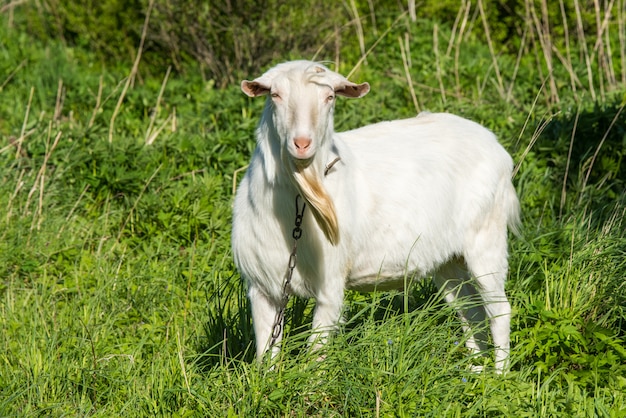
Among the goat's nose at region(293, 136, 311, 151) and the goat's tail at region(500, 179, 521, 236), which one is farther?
the goat's tail at region(500, 179, 521, 236)

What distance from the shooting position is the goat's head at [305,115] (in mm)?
3715

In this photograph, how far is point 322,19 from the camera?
31.4 feet

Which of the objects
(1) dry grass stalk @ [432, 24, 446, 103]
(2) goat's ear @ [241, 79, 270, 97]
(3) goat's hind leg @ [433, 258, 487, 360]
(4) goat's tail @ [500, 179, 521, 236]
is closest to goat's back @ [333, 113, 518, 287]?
(4) goat's tail @ [500, 179, 521, 236]

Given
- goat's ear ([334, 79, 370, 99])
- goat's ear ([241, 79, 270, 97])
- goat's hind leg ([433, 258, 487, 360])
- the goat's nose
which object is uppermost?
goat's ear ([241, 79, 270, 97])

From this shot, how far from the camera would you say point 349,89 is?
13.2ft

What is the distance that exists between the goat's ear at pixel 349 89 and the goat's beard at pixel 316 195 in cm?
36

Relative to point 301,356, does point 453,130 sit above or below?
above

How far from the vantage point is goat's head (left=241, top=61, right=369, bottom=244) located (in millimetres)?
3715

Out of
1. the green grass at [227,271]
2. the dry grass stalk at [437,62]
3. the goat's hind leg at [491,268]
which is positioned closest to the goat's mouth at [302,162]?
the green grass at [227,271]

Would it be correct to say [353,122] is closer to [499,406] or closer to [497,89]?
[497,89]

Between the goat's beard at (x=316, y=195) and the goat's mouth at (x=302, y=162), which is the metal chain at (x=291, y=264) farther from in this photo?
the goat's mouth at (x=302, y=162)

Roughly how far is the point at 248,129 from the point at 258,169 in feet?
10.4

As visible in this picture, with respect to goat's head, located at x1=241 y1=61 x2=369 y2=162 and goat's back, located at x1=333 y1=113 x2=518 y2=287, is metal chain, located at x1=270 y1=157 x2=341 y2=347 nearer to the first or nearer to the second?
goat's back, located at x1=333 y1=113 x2=518 y2=287

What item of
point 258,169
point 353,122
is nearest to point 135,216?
point 353,122
